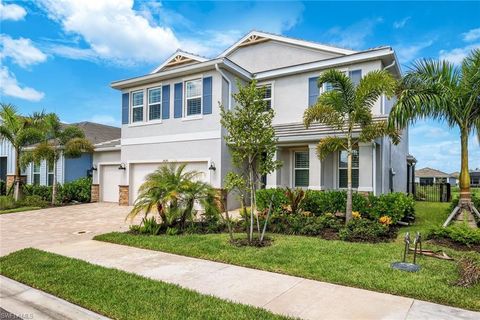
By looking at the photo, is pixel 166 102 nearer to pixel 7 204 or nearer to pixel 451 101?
pixel 7 204

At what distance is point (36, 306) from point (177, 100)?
11328 mm

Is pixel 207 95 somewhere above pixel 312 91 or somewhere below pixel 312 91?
below

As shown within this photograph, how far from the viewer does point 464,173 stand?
841cm

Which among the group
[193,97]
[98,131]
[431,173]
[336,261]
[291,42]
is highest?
[291,42]

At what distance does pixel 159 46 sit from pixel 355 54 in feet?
35.1

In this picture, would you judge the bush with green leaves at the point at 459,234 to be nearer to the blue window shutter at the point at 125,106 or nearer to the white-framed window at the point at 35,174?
the blue window shutter at the point at 125,106

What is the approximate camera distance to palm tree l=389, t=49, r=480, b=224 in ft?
27.0

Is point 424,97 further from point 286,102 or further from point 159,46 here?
point 159,46

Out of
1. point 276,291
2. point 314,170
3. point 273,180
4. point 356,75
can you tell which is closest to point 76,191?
point 273,180

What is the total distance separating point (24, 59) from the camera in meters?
15.3

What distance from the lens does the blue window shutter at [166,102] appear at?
1485 cm

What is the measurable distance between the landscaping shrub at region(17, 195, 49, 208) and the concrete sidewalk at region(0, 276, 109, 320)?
12.5m

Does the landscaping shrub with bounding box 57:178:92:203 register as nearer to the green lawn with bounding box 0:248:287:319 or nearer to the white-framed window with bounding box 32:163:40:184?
the white-framed window with bounding box 32:163:40:184

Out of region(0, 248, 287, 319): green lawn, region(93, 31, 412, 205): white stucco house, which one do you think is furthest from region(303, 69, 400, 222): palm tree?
region(0, 248, 287, 319): green lawn
